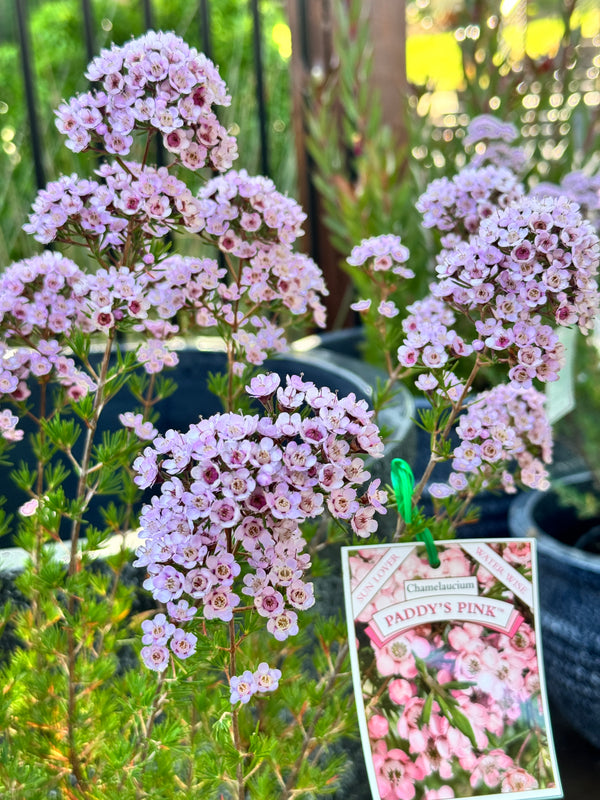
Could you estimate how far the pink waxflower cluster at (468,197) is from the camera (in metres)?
0.68

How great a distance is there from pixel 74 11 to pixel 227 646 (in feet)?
12.4

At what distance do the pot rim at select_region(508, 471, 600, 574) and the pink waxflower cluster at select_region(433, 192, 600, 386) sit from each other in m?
0.42

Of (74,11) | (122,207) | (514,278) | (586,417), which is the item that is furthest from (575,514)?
(74,11)

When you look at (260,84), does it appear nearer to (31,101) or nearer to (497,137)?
(31,101)

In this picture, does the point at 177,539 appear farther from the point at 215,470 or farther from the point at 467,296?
the point at 467,296

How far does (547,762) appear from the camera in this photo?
585 mm

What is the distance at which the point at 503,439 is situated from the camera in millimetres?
595

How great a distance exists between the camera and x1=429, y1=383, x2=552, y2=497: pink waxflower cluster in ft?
1.95

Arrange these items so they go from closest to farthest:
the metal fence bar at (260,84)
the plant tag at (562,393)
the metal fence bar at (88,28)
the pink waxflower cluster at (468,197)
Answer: the pink waxflower cluster at (468,197)
the plant tag at (562,393)
the metal fence bar at (88,28)
the metal fence bar at (260,84)

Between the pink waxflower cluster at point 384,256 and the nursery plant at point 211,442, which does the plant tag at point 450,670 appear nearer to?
the nursery plant at point 211,442

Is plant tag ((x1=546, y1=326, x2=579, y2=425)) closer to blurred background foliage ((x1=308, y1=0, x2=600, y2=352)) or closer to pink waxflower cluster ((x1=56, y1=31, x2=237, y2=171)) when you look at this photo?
blurred background foliage ((x1=308, y1=0, x2=600, y2=352))

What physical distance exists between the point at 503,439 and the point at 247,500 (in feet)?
0.71

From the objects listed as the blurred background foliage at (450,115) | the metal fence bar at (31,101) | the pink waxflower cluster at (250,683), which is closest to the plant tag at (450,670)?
the pink waxflower cluster at (250,683)

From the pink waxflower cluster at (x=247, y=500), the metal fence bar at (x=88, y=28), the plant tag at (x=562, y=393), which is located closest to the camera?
the pink waxflower cluster at (x=247, y=500)
